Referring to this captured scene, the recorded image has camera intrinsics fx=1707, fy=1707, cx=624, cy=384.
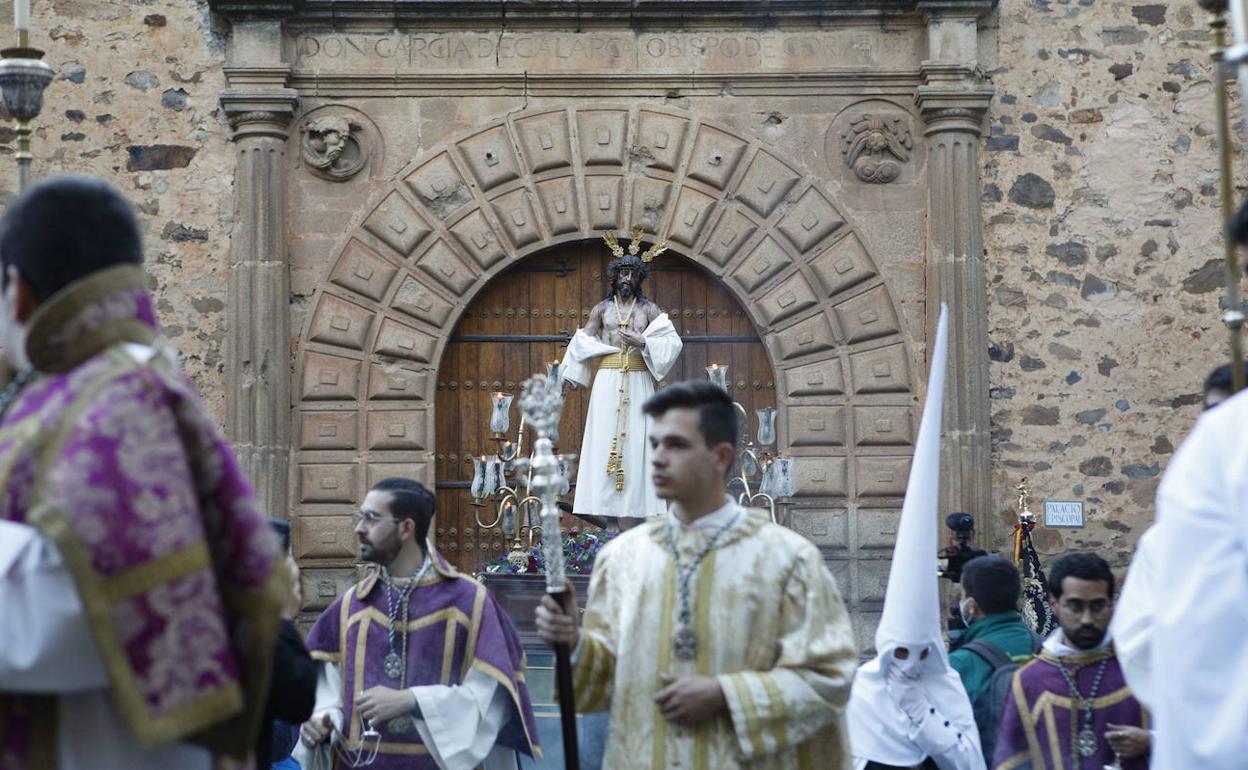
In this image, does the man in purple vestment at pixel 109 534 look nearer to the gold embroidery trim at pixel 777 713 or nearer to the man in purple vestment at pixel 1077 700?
the gold embroidery trim at pixel 777 713

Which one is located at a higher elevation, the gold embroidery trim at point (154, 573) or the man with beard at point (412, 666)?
the gold embroidery trim at point (154, 573)

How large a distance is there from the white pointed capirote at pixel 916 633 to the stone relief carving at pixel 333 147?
21.0ft

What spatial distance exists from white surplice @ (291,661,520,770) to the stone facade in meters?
5.57

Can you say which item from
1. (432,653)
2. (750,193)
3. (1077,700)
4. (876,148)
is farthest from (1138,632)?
(876,148)

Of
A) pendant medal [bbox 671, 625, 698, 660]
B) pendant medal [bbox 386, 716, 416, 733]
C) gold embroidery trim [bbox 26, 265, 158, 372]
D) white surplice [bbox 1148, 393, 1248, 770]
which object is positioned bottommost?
pendant medal [bbox 386, 716, 416, 733]

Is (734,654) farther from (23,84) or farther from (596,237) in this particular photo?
(596,237)

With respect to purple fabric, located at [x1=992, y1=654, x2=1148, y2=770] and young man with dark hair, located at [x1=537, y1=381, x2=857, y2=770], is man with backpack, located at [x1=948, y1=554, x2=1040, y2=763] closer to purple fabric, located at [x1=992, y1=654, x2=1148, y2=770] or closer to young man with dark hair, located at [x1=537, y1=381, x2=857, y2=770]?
purple fabric, located at [x1=992, y1=654, x2=1148, y2=770]

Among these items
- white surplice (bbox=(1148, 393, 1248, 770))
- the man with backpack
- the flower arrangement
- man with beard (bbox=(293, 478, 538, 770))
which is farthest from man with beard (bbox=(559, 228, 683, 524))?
white surplice (bbox=(1148, 393, 1248, 770))

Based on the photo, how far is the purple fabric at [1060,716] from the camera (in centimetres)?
451

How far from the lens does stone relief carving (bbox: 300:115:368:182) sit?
10836 millimetres

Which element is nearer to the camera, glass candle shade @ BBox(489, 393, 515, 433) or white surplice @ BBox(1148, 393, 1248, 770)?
white surplice @ BBox(1148, 393, 1248, 770)

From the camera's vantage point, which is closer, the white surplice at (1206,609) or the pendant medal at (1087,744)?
the white surplice at (1206,609)

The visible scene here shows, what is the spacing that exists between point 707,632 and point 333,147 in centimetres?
758

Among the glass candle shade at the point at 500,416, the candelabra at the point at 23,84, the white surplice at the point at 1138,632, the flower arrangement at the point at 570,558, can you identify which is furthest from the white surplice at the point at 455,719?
the glass candle shade at the point at 500,416
